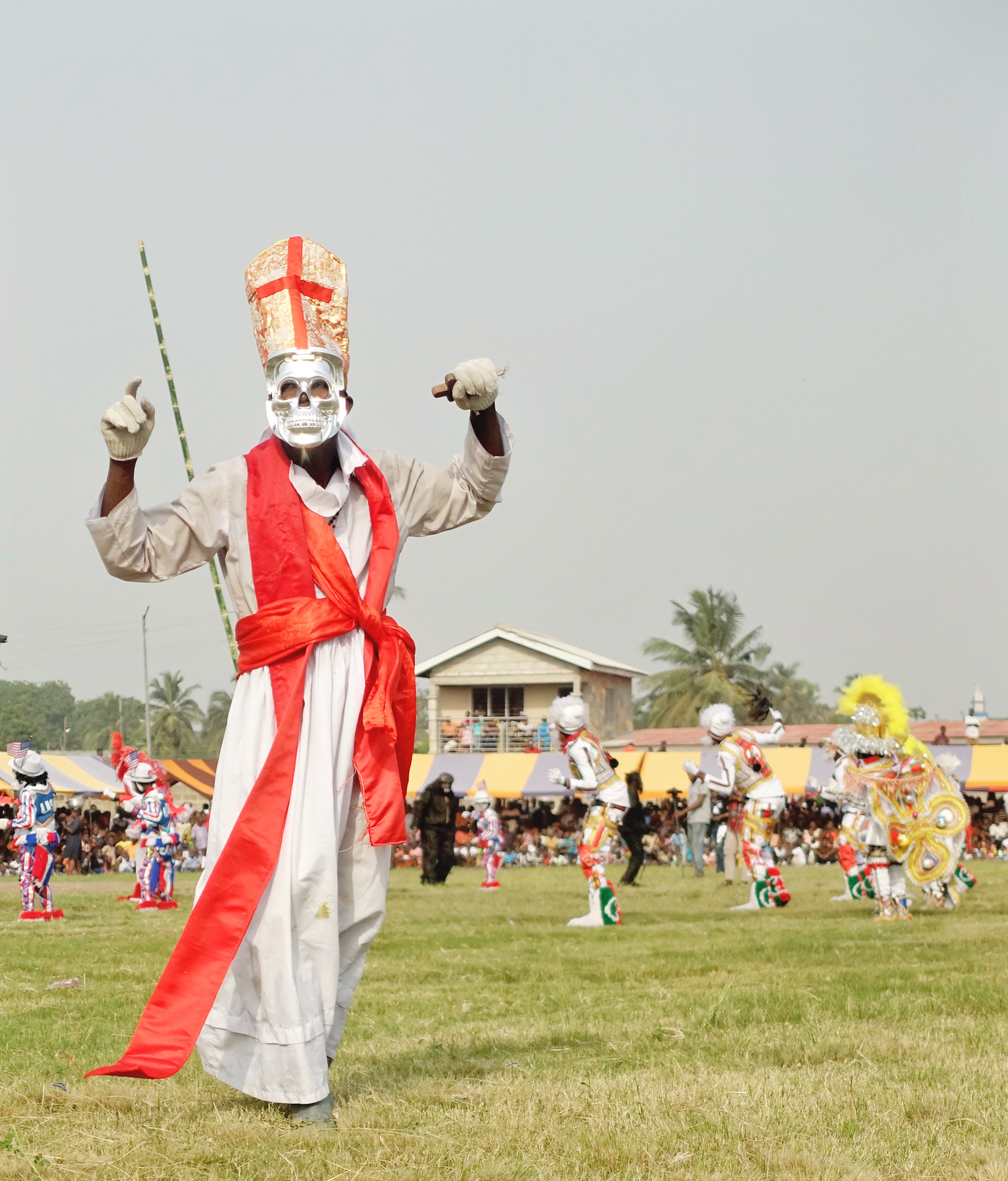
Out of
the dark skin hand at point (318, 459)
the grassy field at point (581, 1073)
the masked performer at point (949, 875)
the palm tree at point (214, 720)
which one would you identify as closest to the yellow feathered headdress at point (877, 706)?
the masked performer at point (949, 875)

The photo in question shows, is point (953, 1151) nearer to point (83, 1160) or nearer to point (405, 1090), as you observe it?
point (405, 1090)

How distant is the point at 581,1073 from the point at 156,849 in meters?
12.9

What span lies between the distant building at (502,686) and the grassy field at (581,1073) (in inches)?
1501

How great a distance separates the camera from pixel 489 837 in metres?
22.8

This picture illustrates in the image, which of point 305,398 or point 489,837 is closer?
point 305,398

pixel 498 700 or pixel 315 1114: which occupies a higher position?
pixel 498 700

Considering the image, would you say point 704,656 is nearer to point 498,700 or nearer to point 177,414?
point 498,700

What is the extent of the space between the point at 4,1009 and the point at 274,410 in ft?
13.9

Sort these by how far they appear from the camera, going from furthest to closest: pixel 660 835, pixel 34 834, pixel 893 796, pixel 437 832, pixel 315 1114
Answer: pixel 660 835 < pixel 437 832 < pixel 34 834 < pixel 893 796 < pixel 315 1114

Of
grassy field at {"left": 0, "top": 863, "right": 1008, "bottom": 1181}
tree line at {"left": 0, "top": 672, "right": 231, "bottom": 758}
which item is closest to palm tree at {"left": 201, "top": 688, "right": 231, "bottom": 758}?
tree line at {"left": 0, "top": 672, "right": 231, "bottom": 758}

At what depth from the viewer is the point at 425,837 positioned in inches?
926

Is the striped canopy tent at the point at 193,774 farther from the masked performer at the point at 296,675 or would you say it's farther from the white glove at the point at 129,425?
the white glove at the point at 129,425

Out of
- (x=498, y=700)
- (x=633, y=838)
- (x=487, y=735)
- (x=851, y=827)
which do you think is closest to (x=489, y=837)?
(x=633, y=838)

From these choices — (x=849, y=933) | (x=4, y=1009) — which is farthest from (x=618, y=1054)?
(x=849, y=933)
